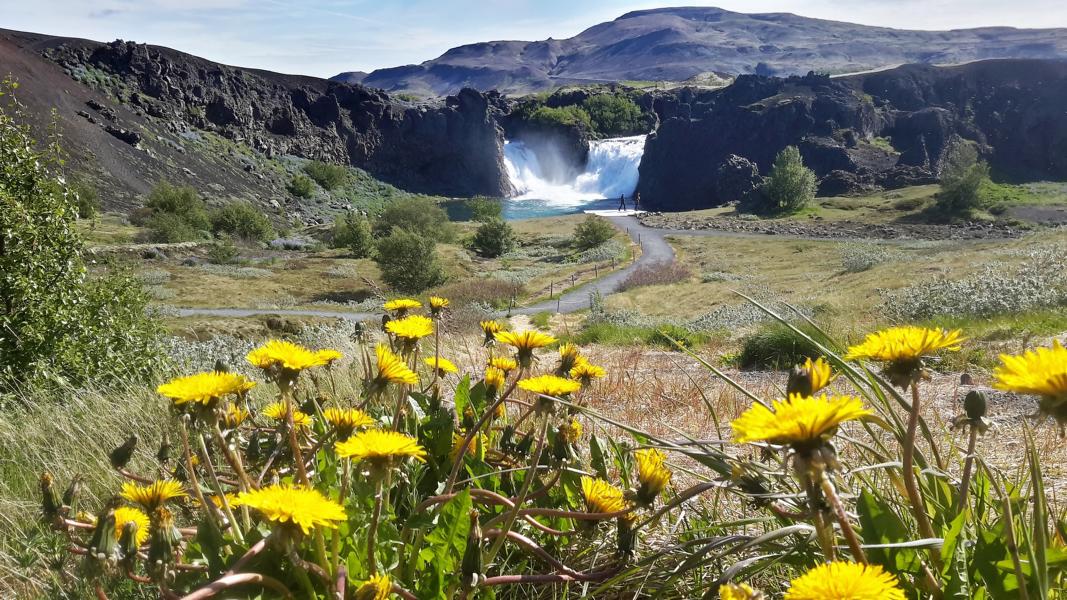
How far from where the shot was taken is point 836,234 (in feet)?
169

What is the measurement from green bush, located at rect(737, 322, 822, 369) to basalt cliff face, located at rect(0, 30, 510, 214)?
6724cm

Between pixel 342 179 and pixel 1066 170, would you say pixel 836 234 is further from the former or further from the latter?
pixel 342 179

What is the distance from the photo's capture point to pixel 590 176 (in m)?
105

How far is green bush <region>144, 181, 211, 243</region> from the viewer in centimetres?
4878

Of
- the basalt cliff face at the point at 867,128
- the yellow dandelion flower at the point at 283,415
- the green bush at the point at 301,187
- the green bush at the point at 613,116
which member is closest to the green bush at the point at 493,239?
the green bush at the point at 301,187

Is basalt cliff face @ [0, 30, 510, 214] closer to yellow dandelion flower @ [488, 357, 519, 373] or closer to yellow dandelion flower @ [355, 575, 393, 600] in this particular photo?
yellow dandelion flower @ [488, 357, 519, 373]

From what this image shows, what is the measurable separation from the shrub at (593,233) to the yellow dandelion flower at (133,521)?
1905 inches

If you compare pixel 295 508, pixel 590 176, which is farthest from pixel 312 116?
pixel 295 508

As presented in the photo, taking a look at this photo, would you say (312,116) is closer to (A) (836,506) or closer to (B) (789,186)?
(B) (789,186)

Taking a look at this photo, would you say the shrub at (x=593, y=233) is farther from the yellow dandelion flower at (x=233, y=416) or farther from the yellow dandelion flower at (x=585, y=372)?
the yellow dandelion flower at (x=233, y=416)

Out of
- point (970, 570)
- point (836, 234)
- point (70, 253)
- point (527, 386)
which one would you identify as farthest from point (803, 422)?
point (836, 234)

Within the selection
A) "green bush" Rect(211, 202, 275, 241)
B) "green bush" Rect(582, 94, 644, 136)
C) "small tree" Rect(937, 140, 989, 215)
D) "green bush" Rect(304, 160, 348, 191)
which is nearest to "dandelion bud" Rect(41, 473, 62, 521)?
"green bush" Rect(211, 202, 275, 241)

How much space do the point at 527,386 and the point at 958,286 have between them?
1583 centimetres

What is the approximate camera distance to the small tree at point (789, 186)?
67.6m
